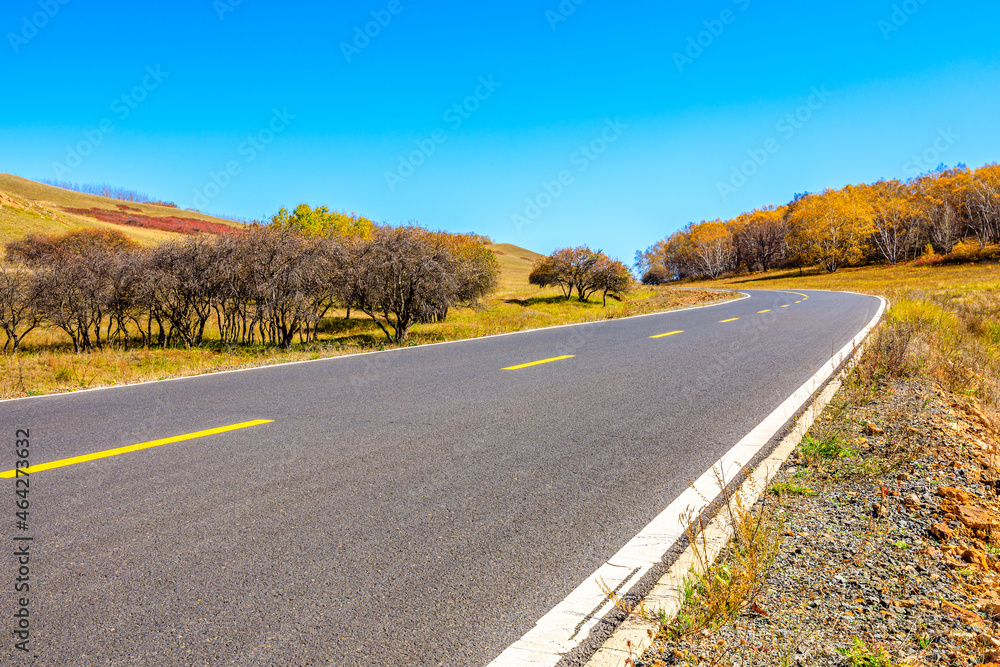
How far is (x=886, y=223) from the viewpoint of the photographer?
260 ft

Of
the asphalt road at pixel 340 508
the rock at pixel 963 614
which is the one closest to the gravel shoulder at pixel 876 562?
the rock at pixel 963 614

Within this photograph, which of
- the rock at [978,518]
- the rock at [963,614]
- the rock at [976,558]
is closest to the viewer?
the rock at [963,614]

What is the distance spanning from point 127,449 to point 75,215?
87.7m

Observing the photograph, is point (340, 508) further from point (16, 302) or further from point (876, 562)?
point (16, 302)

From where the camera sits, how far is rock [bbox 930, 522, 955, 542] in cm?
302

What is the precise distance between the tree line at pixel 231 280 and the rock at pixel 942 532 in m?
18.2

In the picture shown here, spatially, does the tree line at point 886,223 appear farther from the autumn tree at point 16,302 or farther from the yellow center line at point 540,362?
the autumn tree at point 16,302

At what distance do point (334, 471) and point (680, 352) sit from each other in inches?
323

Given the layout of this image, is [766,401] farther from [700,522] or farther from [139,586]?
[139,586]

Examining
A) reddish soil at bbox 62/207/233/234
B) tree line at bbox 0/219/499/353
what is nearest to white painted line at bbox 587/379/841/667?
tree line at bbox 0/219/499/353

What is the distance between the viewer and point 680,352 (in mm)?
10812

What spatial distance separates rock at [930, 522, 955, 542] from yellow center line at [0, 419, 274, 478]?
18.4 ft

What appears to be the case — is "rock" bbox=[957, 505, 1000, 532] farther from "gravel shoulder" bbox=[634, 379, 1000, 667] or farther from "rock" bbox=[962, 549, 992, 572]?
"rock" bbox=[962, 549, 992, 572]

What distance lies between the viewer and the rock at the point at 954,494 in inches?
137
